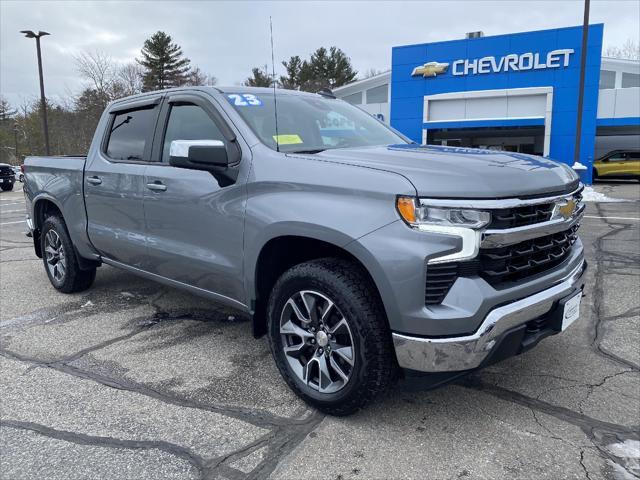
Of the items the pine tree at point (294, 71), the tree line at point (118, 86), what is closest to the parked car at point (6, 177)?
the tree line at point (118, 86)

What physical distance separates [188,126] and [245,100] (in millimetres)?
500

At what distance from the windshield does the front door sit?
0.24 metres

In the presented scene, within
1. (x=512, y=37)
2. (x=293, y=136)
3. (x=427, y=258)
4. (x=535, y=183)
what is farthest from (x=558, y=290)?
(x=512, y=37)

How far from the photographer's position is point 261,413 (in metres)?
2.96

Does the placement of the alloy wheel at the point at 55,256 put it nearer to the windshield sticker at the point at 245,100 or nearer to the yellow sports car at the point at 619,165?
the windshield sticker at the point at 245,100

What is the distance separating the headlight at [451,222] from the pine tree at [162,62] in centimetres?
5025

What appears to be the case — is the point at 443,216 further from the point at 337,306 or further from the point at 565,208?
the point at 565,208

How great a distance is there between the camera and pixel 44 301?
527 centimetres

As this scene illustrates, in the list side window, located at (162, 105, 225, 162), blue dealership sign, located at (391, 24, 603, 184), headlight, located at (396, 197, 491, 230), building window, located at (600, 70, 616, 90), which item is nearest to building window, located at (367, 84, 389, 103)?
blue dealership sign, located at (391, 24, 603, 184)

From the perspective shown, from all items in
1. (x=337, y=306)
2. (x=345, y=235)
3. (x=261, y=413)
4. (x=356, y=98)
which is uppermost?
(x=356, y=98)

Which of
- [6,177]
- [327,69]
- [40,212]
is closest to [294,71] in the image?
[327,69]

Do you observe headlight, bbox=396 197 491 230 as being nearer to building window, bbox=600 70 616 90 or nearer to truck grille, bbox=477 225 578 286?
truck grille, bbox=477 225 578 286

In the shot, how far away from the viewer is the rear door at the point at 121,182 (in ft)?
13.4

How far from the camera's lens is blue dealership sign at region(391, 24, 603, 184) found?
859 inches
